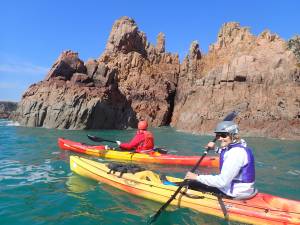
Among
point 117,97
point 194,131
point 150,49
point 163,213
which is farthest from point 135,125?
point 163,213

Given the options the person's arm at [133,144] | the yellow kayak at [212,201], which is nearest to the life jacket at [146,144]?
the person's arm at [133,144]

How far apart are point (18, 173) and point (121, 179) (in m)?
3.97

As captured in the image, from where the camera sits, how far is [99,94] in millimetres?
35250

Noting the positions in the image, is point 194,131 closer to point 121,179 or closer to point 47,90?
point 47,90

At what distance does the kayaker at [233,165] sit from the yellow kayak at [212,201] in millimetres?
244

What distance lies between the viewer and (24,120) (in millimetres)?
34312

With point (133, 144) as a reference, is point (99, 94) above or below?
above

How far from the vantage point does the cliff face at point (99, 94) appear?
1309 inches

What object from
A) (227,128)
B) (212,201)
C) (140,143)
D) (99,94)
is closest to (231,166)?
(227,128)

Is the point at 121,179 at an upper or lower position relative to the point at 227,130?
lower

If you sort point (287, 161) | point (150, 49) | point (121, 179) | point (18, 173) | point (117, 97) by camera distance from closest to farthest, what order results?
point (121, 179) → point (18, 173) → point (287, 161) → point (117, 97) → point (150, 49)

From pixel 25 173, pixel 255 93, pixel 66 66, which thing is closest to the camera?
pixel 25 173

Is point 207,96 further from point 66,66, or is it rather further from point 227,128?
point 227,128

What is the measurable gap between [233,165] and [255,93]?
98.3 ft
